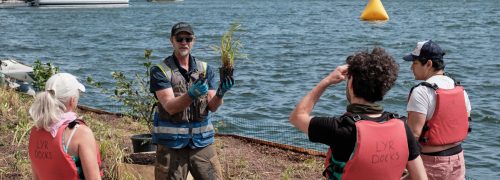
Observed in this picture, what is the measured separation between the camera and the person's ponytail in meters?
4.27

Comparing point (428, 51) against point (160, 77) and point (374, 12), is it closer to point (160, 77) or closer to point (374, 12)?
point (160, 77)

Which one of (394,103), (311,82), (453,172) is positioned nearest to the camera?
(453,172)

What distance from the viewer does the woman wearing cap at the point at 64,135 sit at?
14.0ft

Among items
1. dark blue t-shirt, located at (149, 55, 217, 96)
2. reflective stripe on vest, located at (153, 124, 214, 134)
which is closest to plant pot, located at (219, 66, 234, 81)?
dark blue t-shirt, located at (149, 55, 217, 96)

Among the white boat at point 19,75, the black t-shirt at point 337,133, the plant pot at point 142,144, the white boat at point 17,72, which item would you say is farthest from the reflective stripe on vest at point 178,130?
the white boat at point 17,72

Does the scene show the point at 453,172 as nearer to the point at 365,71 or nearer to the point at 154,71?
the point at 365,71

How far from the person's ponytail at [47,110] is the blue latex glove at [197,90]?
1075 mm

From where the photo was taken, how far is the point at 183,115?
218 inches

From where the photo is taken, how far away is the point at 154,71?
18.0 ft

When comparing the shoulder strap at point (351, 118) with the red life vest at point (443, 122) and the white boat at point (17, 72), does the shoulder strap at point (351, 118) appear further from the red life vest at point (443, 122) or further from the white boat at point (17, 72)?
the white boat at point (17, 72)

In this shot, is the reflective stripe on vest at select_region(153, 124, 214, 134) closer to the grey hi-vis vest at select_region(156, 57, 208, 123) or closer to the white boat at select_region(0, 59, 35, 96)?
the grey hi-vis vest at select_region(156, 57, 208, 123)

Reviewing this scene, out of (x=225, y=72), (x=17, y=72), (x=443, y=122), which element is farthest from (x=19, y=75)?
(x=443, y=122)

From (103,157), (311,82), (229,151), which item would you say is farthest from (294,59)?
(103,157)

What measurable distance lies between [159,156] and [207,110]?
52cm
